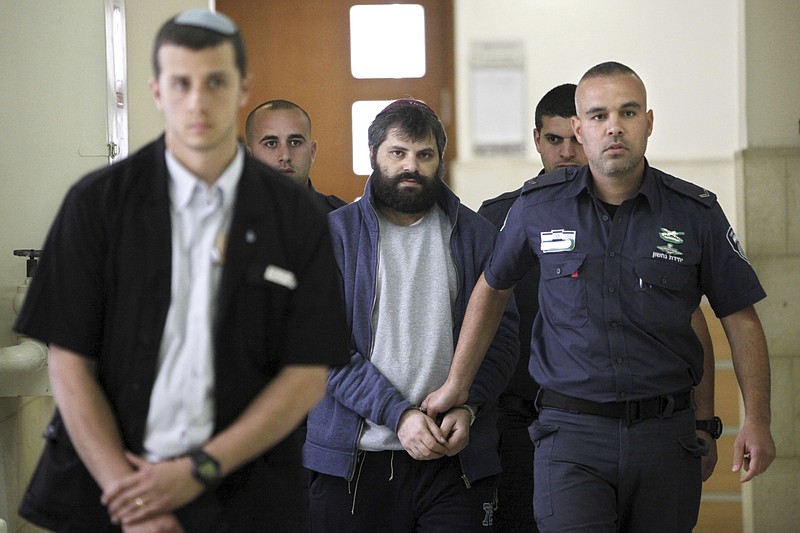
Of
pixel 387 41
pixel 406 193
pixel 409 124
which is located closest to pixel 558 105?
pixel 409 124

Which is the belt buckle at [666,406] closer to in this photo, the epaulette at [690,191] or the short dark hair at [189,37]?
the epaulette at [690,191]

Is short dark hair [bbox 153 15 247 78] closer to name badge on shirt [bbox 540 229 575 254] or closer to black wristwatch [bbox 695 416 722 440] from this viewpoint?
name badge on shirt [bbox 540 229 575 254]

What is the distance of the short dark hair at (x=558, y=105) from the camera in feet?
12.4

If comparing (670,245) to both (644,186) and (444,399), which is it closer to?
(644,186)

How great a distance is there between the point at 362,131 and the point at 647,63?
152 centimetres

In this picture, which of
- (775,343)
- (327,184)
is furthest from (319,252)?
(775,343)

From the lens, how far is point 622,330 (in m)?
2.73

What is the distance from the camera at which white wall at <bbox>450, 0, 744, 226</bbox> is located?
17.1ft

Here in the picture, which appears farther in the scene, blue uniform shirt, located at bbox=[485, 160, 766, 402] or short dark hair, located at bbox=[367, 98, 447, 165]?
short dark hair, located at bbox=[367, 98, 447, 165]

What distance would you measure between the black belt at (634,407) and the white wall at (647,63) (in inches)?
98.9

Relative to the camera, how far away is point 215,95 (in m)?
1.64

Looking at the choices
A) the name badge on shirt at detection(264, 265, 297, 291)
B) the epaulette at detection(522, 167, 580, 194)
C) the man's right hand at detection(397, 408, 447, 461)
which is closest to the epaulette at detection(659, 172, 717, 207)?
the epaulette at detection(522, 167, 580, 194)

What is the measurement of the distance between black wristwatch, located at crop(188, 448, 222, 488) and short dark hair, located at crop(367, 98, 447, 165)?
1697 mm

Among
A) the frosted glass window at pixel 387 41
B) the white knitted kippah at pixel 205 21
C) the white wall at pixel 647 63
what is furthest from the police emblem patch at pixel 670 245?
the frosted glass window at pixel 387 41
